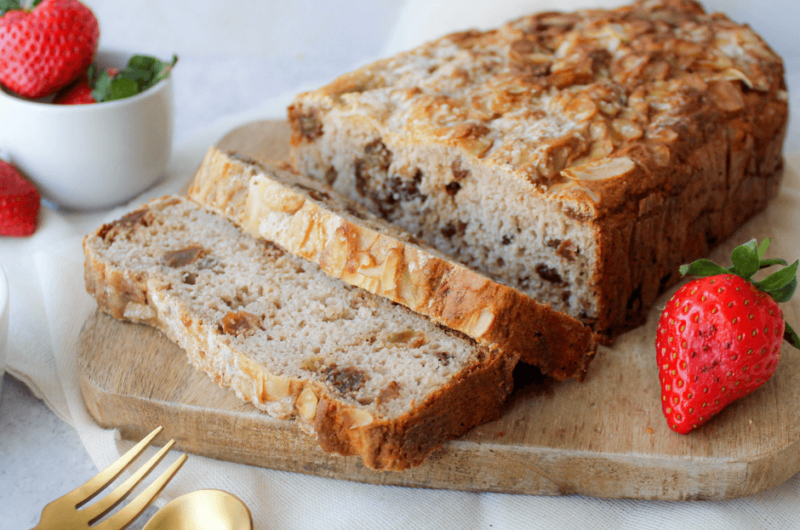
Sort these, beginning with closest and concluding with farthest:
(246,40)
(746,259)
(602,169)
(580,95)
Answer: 1. (746,259)
2. (602,169)
3. (580,95)
4. (246,40)

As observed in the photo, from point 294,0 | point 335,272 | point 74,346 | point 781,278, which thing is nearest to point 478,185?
point 335,272

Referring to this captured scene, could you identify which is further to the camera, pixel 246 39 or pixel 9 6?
pixel 246 39

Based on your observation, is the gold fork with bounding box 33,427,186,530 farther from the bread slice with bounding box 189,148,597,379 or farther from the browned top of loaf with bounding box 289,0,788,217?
the browned top of loaf with bounding box 289,0,788,217

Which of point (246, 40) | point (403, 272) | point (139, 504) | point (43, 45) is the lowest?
point (246, 40)

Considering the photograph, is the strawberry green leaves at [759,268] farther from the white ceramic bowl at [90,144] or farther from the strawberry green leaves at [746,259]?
the white ceramic bowl at [90,144]

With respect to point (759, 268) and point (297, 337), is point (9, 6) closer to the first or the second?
point (297, 337)

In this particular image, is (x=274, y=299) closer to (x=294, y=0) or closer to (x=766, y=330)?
(x=766, y=330)

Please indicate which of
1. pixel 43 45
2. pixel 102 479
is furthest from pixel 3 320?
pixel 43 45
